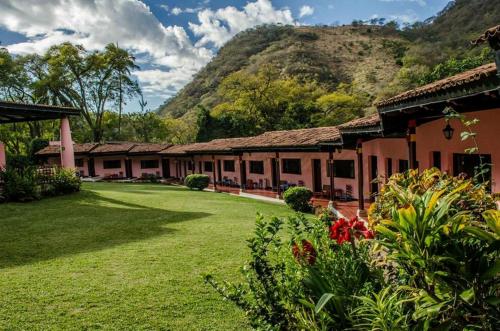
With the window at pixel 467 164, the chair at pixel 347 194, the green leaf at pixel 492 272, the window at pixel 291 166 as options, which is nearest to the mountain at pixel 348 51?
the window at pixel 291 166

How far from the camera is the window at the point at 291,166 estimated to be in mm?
22266

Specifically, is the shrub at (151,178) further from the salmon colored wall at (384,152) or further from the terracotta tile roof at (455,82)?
the terracotta tile roof at (455,82)

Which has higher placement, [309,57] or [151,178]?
[309,57]

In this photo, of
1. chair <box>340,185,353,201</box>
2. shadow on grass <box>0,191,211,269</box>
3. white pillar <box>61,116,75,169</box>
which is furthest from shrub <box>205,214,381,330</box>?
white pillar <box>61,116,75,169</box>

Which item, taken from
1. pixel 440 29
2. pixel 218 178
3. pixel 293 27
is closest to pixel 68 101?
pixel 218 178

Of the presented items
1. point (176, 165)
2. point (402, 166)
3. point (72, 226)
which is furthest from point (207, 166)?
point (72, 226)

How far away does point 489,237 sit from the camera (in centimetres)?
220

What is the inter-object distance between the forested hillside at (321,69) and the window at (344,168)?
8462 millimetres

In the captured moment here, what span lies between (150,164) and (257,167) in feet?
50.0

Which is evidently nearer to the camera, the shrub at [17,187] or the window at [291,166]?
the shrub at [17,187]

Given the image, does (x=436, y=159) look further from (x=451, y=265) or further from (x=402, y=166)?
(x=451, y=265)

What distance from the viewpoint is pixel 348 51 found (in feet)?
264

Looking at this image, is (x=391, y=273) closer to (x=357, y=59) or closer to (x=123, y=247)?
(x=123, y=247)

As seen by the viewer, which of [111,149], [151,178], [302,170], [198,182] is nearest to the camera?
[302,170]
